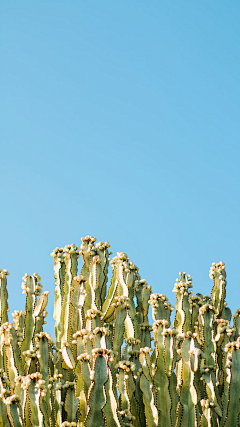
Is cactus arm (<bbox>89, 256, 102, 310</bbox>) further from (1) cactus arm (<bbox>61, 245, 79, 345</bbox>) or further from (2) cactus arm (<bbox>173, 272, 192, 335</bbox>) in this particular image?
(2) cactus arm (<bbox>173, 272, 192, 335</bbox>)

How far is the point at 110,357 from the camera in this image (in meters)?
5.35

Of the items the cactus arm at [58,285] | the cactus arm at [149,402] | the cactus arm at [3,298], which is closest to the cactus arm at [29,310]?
the cactus arm at [58,285]

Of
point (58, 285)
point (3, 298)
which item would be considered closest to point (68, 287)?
point (58, 285)

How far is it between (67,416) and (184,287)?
2620 mm

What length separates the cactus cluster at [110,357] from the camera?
5.23m

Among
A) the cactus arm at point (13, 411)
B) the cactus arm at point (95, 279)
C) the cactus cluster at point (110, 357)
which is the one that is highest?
the cactus arm at point (95, 279)

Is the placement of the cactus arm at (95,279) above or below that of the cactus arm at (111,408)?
above

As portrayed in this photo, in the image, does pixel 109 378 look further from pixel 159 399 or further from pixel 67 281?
Result: pixel 67 281

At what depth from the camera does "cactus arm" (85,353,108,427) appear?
16.5 ft

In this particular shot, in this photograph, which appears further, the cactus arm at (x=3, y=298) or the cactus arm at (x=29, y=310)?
the cactus arm at (x=3, y=298)

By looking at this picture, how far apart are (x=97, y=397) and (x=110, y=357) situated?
44cm

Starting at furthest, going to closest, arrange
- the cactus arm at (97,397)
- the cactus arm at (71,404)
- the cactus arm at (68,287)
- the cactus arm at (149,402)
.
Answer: the cactus arm at (68,287)
the cactus arm at (149,402)
the cactus arm at (71,404)
the cactus arm at (97,397)

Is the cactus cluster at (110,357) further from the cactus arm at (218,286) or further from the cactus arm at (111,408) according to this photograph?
the cactus arm at (218,286)

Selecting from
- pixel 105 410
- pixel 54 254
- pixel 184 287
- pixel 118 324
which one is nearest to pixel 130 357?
pixel 118 324
